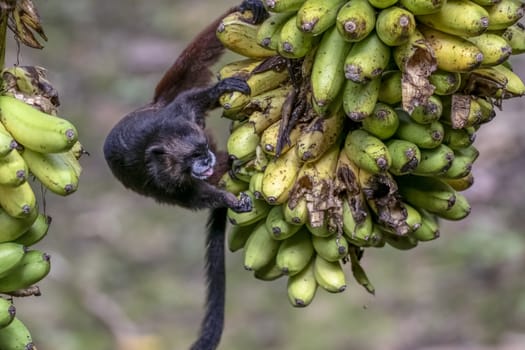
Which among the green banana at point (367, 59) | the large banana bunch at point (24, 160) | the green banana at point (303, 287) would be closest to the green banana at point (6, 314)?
the large banana bunch at point (24, 160)

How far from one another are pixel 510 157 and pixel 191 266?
269 centimetres

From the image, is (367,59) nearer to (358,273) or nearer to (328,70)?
(328,70)

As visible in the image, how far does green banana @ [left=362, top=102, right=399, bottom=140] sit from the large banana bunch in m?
0.60

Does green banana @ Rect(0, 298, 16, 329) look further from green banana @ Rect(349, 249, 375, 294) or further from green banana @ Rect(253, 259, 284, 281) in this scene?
green banana @ Rect(349, 249, 375, 294)

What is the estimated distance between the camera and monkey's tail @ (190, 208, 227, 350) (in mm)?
2488

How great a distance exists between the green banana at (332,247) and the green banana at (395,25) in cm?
48

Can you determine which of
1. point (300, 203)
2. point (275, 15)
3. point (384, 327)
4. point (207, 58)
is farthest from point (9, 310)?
point (384, 327)

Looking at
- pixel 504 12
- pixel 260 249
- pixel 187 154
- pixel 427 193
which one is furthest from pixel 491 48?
pixel 187 154

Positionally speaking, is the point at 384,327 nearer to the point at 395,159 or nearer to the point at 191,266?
the point at 191,266

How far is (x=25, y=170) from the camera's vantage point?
5.85ft

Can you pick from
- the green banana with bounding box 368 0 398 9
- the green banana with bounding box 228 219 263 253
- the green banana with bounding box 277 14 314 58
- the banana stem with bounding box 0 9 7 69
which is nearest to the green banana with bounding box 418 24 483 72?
the green banana with bounding box 368 0 398 9

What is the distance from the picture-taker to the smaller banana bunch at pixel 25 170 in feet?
5.86

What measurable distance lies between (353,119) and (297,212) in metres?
0.27

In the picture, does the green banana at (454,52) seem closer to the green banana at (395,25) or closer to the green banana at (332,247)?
the green banana at (395,25)
